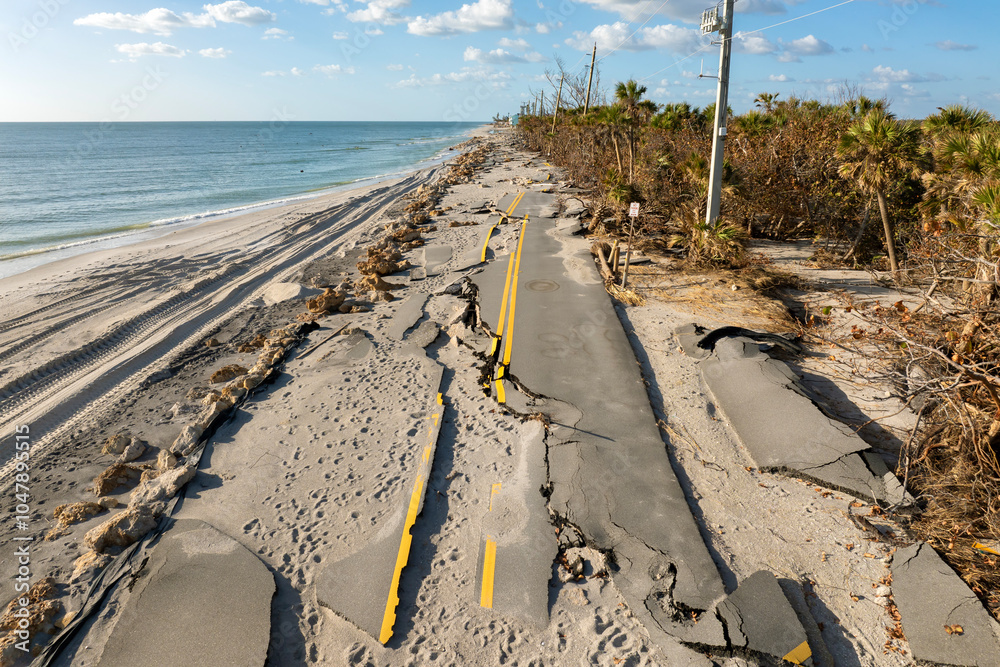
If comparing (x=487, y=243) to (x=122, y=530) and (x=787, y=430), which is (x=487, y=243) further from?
(x=122, y=530)

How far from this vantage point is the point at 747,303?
42.8ft

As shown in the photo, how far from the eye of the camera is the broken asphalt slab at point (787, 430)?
664 cm

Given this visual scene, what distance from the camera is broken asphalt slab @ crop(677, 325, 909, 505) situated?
6645 millimetres

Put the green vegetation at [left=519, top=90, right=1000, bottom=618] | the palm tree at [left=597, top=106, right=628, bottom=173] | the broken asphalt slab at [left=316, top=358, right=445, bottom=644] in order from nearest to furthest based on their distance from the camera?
the broken asphalt slab at [left=316, top=358, right=445, bottom=644], the green vegetation at [left=519, top=90, right=1000, bottom=618], the palm tree at [left=597, top=106, right=628, bottom=173]

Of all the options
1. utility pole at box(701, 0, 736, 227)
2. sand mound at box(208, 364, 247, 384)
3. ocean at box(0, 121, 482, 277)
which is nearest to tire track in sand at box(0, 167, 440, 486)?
sand mound at box(208, 364, 247, 384)

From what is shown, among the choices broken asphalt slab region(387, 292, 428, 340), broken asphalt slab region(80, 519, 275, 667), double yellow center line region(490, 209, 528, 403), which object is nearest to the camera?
broken asphalt slab region(80, 519, 275, 667)

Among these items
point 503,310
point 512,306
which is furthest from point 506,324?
point 512,306

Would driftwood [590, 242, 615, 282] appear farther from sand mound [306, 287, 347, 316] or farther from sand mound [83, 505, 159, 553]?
sand mound [83, 505, 159, 553]

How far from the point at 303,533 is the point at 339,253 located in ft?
53.7

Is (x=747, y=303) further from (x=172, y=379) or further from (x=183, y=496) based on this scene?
(x=172, y=379)

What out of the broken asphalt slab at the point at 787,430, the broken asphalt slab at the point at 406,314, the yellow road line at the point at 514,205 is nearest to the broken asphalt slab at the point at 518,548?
the broken asphalt slab at the point at 787,430

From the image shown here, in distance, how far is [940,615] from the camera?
479 cm

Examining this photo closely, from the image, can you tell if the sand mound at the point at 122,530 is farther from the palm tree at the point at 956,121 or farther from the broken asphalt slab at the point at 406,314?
the palm tree at the point at 956,121

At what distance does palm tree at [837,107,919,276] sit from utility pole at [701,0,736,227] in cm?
306
